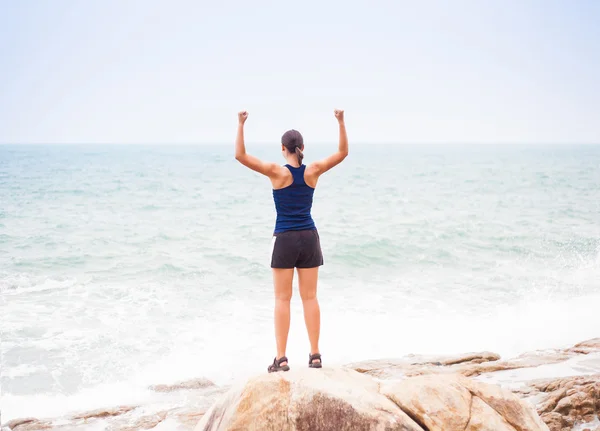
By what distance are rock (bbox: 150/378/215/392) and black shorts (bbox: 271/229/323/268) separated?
4.05 meters

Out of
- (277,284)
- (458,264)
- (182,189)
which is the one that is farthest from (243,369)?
(182,189)

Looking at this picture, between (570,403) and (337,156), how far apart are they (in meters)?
3.46

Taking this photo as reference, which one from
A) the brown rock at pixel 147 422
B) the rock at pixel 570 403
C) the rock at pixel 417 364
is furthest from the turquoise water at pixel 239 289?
the rock at pixel 570 403

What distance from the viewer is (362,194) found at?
35750 mm

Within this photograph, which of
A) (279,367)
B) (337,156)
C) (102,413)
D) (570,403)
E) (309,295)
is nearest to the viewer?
(279,367)

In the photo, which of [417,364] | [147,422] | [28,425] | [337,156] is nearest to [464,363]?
[417,364]

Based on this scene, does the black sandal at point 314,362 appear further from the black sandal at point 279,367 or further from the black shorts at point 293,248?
the black shorts at point 293,248

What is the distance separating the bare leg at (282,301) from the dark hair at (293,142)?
0.95m

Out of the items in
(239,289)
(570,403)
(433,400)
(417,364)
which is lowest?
(239,289)

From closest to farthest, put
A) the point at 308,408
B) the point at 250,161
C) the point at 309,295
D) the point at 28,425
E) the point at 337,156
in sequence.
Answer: the point at 308,408
the point at 250,161
the point at 337,156
the point at 309,295
the point at 28,425

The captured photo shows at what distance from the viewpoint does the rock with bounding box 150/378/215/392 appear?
807 cm

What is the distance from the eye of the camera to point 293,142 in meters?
4.73

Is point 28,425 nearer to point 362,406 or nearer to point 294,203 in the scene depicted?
point 294,203

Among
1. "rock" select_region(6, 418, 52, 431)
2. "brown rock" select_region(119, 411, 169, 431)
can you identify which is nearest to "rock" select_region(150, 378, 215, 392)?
"brown rock" select_region(119, 411, 169, 431)
